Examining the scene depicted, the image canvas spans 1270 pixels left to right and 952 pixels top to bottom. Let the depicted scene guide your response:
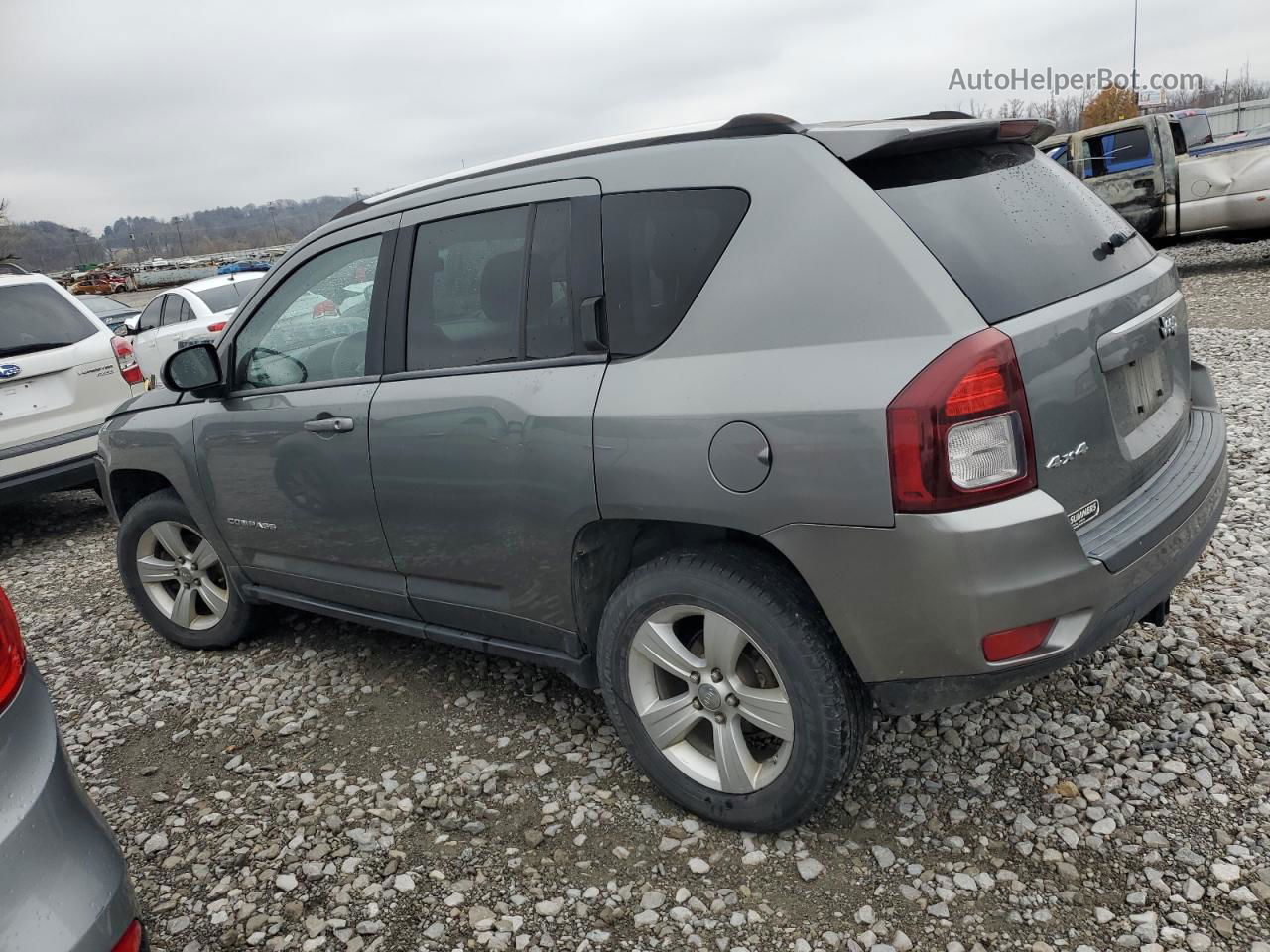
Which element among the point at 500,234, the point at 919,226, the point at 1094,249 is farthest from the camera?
the point at 500,234

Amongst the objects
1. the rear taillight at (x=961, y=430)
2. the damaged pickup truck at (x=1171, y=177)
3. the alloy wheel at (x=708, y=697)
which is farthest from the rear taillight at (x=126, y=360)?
the damaged pickup truck at (x=1171, y=177)

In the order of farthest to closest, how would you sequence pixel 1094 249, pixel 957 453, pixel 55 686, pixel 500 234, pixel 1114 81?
pixel 1114 81 → pixel 55 686 → pixel 500 234 → pixel 1094 249 → pixel 957 453

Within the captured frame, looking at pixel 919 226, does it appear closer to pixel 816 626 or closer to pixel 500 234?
pixel 816 626

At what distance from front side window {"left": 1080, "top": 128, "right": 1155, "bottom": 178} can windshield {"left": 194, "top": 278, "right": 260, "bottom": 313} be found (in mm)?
11278

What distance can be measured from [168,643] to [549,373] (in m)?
2.98

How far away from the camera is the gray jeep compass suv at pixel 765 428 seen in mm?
2152

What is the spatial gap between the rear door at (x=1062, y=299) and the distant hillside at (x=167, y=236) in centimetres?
5509

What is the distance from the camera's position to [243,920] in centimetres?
262

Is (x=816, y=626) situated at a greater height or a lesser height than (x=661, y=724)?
greater

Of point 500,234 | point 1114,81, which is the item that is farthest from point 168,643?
point 1114,81

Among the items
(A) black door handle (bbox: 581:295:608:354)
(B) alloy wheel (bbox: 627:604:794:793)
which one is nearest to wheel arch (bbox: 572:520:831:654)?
(B) alloy wheel (bbox: 627:604:794:793)

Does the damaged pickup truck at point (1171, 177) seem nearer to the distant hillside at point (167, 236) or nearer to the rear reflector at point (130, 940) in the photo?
the rear reflector at point (130, 940)

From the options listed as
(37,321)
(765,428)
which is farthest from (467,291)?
(37,321)

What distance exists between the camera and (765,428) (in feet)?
7.45
